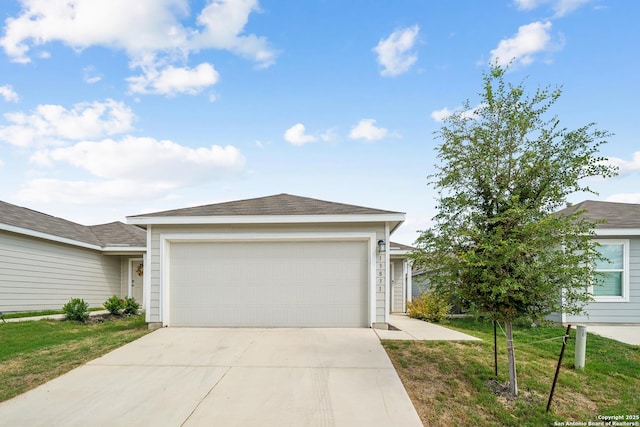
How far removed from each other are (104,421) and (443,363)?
14.2 ft

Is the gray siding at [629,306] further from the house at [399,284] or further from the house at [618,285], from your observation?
the house at [399,284]

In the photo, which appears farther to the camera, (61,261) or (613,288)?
(61,261)

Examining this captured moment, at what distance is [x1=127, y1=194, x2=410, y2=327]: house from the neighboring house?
4520mm

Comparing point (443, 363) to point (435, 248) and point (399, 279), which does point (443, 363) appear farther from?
point (399, 279)

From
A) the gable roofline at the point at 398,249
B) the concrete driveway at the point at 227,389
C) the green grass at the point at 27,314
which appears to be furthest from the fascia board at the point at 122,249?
the gable roofline at the point at 398,249

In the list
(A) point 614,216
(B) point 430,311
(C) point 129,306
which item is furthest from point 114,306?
(A) point 614,216

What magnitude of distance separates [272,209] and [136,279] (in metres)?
8.72

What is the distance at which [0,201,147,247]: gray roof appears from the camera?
1036 centimetres

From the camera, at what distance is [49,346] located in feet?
21.2

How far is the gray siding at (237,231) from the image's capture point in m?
7.86

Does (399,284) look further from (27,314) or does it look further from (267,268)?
(27,314)

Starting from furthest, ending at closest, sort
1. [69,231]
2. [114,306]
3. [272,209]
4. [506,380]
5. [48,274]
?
[69,231] → [48,274] → [114,306] → [272,209] → [506,380]

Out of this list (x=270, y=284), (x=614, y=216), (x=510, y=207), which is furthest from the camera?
(x=614, y=216)

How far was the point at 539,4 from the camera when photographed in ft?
26.0
